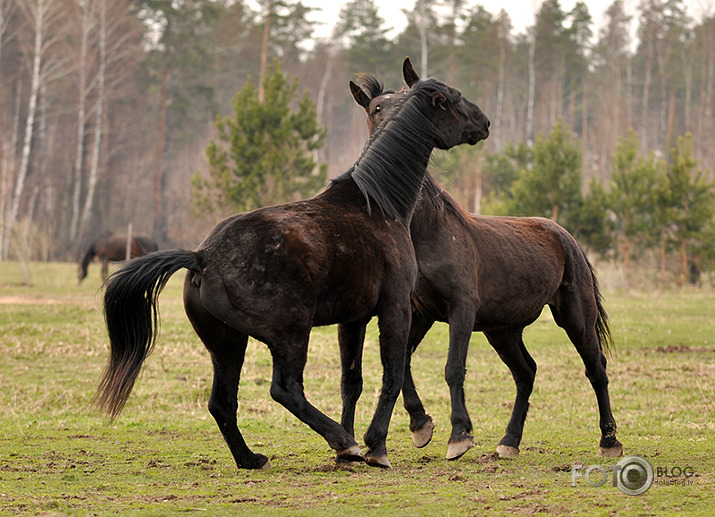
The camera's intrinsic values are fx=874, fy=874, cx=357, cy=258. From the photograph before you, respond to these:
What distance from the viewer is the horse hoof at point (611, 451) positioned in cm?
675

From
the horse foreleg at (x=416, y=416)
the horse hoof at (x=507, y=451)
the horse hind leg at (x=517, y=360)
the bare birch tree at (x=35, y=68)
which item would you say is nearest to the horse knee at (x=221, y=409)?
the horse foreleg at (x=416, y=416)

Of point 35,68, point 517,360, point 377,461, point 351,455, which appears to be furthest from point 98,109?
point 351,455

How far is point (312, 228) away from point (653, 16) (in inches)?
2592

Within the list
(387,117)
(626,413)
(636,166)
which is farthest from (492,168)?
(387,117)

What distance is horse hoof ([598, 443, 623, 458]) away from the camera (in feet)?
22.1

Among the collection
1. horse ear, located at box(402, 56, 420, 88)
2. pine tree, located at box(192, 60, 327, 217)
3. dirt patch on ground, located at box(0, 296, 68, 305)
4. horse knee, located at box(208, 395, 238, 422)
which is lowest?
dirt patch on ground, located at box(0, 296, 68, 305)

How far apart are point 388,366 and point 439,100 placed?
82.4 inches

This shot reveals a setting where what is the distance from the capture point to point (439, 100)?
660 centimetres

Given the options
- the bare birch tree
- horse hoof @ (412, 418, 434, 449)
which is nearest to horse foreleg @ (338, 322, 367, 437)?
horse hoof @ (412, 418, 434, 449)

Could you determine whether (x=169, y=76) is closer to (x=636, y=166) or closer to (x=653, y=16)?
(x=636, y=166)

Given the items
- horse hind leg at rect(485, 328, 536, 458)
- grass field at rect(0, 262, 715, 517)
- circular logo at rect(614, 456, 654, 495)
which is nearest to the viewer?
grass field at rect(0, 262, 715, 517)

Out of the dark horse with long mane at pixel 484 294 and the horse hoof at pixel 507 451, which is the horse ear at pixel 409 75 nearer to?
the dark horse with long mane at pixel 484 294

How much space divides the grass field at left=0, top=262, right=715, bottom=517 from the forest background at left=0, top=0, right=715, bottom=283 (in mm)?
12217

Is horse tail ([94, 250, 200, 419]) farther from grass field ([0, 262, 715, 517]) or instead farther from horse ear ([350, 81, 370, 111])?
horse ear ([350, 81, 370, 111])
